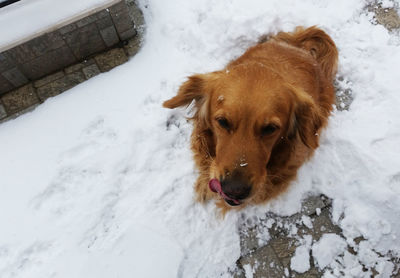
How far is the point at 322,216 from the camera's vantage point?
2.71 metres

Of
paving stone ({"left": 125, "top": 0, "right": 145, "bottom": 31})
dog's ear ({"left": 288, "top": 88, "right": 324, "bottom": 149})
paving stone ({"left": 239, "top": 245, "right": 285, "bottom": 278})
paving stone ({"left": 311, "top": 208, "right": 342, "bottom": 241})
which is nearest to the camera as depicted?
dog's ear ({"left": 288, "top": 88, "right": 324, "bottom": 149})

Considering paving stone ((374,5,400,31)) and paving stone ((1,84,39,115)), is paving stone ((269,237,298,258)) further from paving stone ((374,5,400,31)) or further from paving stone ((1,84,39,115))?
paving stone ((1,84,39,115))

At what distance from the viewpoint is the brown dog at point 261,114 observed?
6.14 feet

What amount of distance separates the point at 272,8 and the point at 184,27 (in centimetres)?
109

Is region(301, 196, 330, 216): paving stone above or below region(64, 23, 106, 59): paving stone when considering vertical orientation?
below

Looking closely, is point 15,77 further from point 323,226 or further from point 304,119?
point 323,226

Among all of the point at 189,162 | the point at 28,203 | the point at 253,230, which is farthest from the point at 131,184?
the point at 253,230

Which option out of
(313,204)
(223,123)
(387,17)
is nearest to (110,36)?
(223,123)

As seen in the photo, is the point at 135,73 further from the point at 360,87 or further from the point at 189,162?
the point at 360,87

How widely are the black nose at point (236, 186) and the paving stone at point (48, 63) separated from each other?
8.02ft

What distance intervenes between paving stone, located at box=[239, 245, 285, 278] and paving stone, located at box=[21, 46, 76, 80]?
2.80 metres

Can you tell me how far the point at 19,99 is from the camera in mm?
3273

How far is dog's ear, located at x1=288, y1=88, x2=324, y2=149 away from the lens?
2.20m

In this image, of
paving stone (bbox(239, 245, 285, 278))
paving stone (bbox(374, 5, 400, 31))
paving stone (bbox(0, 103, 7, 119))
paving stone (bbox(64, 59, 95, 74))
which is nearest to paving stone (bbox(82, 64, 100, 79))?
paving stone (bbox(64, 59, 95, 74))
